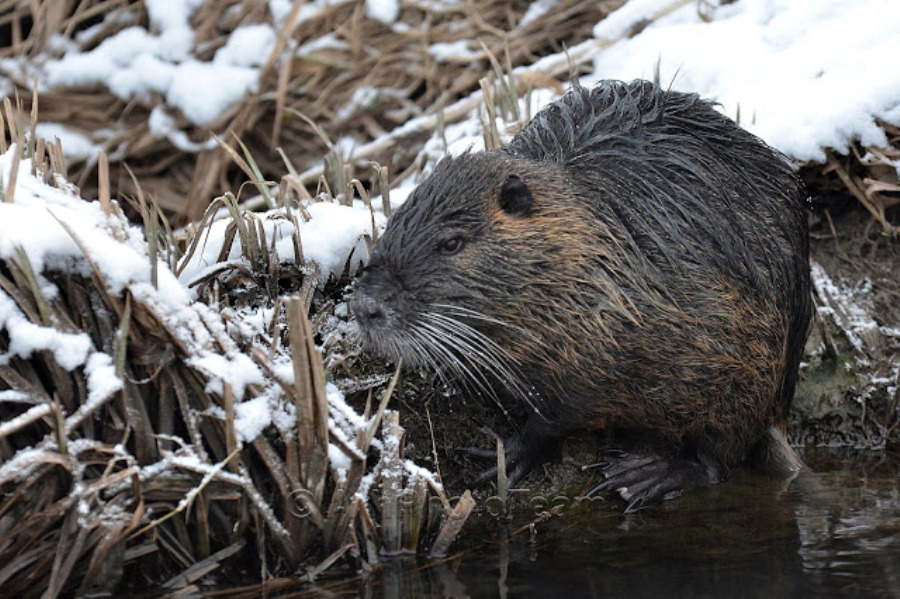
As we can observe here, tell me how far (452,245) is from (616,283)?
1.51 ft

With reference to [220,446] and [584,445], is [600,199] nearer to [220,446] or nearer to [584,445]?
[584,445]

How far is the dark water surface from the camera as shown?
288 cm

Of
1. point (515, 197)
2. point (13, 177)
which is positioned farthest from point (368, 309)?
point (13, 177)

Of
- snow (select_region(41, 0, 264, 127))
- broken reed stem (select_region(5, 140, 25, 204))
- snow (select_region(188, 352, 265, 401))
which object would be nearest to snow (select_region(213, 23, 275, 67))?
snow (select_region(41, 0, 264, 127))

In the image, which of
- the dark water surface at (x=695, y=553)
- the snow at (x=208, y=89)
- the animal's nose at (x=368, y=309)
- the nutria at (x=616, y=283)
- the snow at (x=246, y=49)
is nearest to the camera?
the dark water surface at (x=695, y=553)

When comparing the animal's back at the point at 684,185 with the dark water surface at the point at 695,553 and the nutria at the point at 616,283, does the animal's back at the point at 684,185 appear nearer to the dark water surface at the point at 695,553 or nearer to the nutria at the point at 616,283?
the nutria at the point at 616,283

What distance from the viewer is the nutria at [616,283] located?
3369mm

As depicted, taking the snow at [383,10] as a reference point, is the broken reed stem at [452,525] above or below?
below

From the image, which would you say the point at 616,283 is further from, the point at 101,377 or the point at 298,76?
the point at 298,76

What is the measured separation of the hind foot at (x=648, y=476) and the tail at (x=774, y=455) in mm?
246

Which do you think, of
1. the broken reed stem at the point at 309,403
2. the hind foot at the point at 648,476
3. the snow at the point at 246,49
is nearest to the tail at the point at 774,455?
the hind foot at the point at 648,476

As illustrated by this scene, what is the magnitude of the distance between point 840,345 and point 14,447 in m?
2.82

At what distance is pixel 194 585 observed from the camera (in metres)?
2.84

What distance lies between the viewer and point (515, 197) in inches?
136
